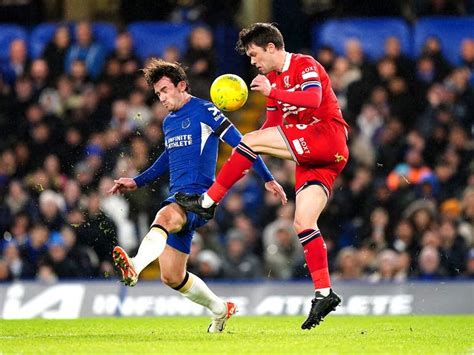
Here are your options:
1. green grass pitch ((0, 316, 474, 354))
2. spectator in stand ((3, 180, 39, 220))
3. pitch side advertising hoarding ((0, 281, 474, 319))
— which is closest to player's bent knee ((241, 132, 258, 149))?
green grass pitch ((0, 316, 474, 354))

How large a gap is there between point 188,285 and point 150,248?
0.90 metres

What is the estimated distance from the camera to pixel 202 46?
61.9 ft

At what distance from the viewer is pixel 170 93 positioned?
11648 mm

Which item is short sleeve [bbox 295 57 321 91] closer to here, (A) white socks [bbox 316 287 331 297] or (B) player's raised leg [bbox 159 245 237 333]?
(A) white socks [bbox 316 287 331 297]

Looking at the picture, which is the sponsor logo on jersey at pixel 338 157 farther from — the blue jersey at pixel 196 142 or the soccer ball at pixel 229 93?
the soccer ball at pixel 229 93

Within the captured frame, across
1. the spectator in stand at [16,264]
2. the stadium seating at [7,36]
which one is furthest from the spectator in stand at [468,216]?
the stadium seating at [7,36]

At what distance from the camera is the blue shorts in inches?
453

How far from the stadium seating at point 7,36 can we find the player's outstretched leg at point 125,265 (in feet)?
33.2

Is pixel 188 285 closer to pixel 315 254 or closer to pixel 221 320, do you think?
pixel 221 320

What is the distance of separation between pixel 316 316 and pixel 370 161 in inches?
295

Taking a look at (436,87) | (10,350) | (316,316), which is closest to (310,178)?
(316,316)

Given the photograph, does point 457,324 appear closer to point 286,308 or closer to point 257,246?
point 286,308

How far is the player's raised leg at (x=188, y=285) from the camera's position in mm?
11641

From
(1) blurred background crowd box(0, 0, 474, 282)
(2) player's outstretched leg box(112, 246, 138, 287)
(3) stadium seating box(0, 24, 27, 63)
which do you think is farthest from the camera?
(3) stadium seating box(0, 24, 27, 63)
